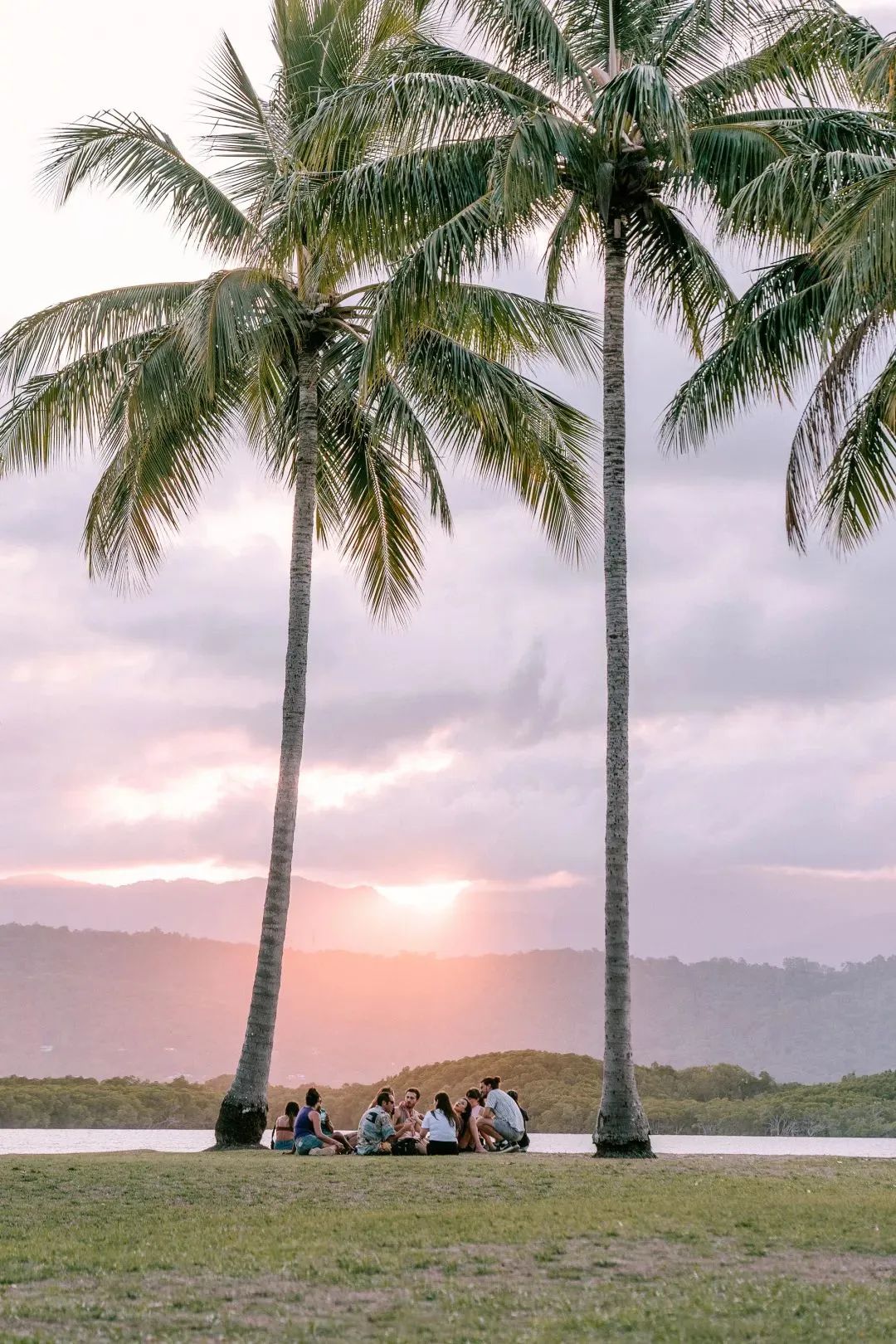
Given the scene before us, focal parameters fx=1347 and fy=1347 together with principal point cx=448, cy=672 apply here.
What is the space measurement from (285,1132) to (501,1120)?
9.23 ft

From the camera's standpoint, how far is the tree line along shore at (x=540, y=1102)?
2981 centimetres

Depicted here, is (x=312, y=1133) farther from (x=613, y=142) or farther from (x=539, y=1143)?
(x=613, y=142)

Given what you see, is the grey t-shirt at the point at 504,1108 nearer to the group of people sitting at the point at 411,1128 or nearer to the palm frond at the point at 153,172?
the group of people sitting at the point at 411,1128

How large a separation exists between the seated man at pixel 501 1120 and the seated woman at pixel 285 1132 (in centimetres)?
243

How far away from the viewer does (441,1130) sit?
16188 mm

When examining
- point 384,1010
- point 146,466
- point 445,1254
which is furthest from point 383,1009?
point 445,1254

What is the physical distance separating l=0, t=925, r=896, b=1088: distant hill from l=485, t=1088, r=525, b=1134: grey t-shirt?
67.8 meters

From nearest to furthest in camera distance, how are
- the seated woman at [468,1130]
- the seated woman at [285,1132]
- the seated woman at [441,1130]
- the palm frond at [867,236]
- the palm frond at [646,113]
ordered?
the palm frond at [867,236] < the palm frond at [646,113] < the seated woman at [441,1130] < the seated woman at [468,1130] < the seated woman at [285,1132]

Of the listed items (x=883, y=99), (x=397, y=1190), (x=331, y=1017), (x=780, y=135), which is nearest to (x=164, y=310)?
(x=780, y=135)

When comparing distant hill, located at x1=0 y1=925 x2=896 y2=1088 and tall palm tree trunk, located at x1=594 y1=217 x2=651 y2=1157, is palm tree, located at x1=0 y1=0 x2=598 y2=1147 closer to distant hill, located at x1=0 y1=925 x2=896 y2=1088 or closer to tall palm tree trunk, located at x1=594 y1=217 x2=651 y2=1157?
tall palm tree trunk, located at x1=594 y1=217 x2=651 y2=1157

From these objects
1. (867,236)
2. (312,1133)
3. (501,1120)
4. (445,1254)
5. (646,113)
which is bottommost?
(445,1254)

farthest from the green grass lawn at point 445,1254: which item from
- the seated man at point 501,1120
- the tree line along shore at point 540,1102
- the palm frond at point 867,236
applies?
the tree line along shore at point 540,1102

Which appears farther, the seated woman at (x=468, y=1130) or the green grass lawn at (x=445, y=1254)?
the seated woman at (x=468, y=1130)

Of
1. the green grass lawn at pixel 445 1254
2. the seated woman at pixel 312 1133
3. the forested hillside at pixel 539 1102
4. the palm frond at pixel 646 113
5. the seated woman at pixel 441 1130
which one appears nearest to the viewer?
the green grass lawn at pixel 445 1254
